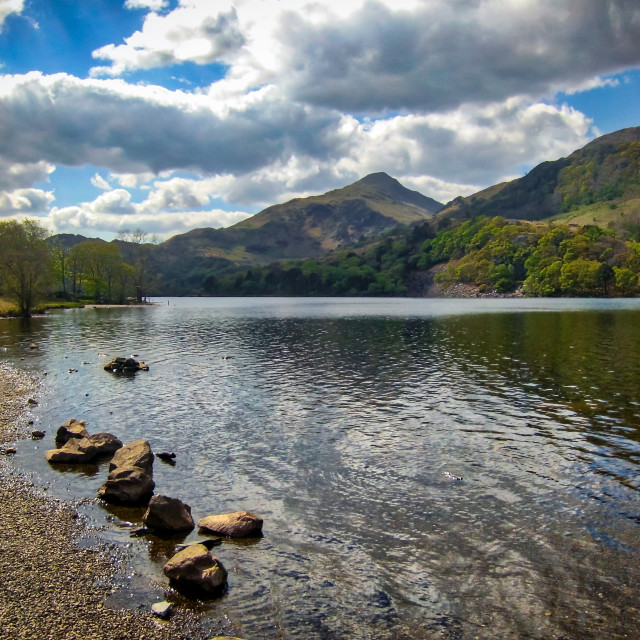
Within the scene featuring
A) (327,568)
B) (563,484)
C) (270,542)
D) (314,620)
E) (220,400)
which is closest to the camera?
(314,620)

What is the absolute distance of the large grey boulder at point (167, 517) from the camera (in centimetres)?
1856

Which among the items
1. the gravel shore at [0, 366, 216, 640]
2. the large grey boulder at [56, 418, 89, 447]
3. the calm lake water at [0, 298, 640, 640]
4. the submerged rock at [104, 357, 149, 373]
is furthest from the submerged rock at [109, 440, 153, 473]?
the submerged rock at [104, 357, 149, 373]

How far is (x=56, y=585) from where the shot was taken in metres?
14.7

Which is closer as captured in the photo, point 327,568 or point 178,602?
point 178,602

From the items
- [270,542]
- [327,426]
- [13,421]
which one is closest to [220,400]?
[327,426]

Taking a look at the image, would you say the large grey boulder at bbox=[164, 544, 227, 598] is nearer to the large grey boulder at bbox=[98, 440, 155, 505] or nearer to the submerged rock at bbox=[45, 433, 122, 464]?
the large grey boulder at bbox=[98, 440, 155, 505]

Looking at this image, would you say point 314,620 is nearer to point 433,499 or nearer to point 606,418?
point 433,499

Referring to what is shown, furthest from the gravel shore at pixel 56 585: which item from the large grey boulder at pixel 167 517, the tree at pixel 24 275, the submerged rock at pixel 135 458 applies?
the tree at pixel 24 275

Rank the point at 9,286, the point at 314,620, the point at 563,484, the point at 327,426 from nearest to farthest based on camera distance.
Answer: the point at 314,620
the point at 563,484
the point at 327,426
the point at 9,286

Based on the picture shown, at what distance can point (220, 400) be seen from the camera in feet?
135

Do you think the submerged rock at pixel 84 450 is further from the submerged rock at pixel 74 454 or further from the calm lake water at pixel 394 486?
the calm lake water at pixel 394 486

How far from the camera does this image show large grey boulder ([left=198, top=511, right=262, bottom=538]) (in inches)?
720

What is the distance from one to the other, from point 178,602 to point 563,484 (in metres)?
17.7

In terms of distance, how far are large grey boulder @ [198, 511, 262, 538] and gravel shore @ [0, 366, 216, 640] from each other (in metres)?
3.55
